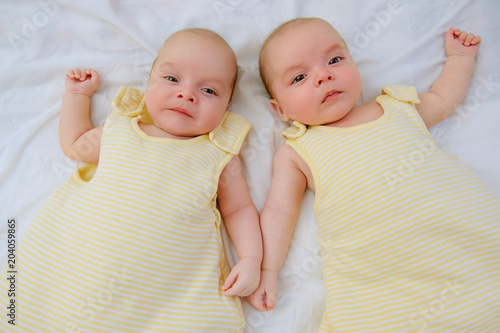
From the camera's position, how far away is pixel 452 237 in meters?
1.20

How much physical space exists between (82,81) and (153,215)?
74 cm

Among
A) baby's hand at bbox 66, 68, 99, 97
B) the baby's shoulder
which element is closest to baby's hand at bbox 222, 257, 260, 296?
the baby's shoulder

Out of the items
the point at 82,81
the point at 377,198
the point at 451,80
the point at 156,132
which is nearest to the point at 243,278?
the point at 377,198

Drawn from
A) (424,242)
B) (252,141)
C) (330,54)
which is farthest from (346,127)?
(424,242)

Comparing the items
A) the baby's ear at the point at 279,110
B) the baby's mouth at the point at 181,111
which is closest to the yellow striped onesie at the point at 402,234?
the baby's ear at the point at 279,110

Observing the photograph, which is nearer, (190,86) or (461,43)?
(190,86)

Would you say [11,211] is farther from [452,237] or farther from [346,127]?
[452,237]

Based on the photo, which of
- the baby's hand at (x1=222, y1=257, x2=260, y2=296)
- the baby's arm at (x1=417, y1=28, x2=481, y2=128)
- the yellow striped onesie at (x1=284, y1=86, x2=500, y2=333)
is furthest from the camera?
the baby's arm at (x1=417, y1=28, x2=481, y2=128)

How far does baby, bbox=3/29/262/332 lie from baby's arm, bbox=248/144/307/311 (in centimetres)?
Answer: 5

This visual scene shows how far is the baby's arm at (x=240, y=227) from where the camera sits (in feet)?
4.30

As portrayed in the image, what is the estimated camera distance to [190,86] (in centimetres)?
140

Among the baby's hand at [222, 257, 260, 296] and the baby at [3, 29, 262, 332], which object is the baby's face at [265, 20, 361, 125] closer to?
the baby at [3, 29, 262, 332]

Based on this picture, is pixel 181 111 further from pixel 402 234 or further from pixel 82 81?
pixel 402 234

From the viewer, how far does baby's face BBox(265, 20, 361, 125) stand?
1406 mm
